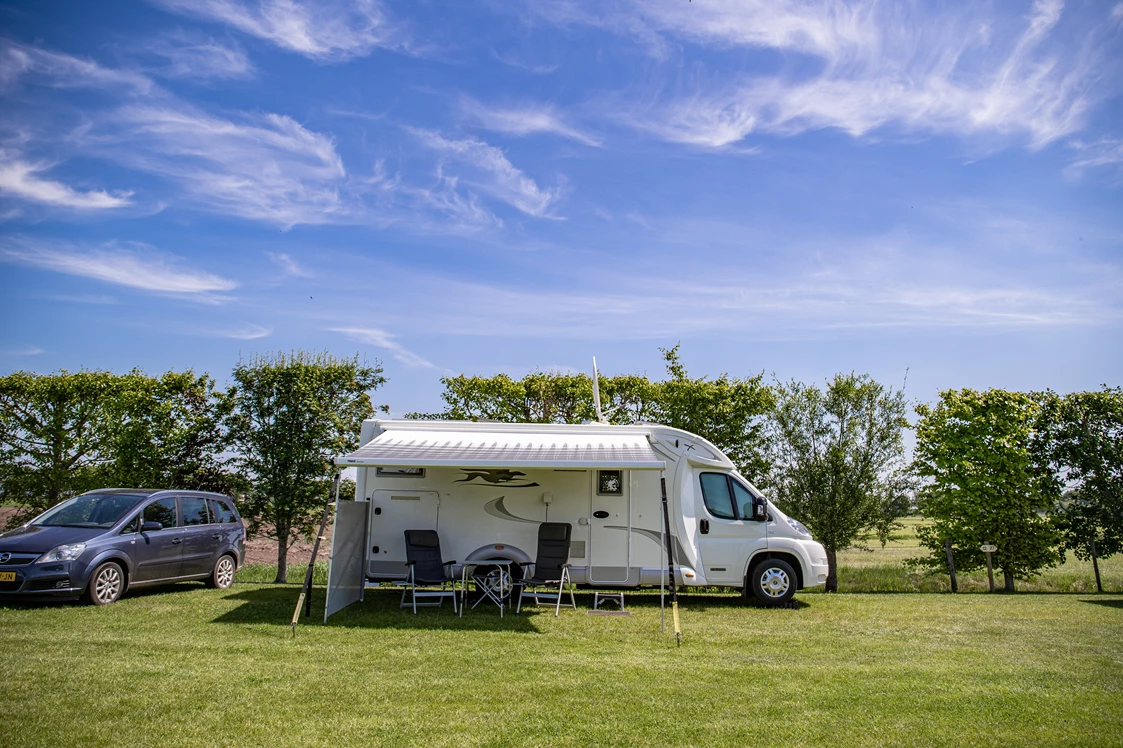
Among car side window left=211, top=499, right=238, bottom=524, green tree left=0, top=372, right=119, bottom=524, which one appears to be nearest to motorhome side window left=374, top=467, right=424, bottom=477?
car side window left=211, top=499, right=238, bottom=524

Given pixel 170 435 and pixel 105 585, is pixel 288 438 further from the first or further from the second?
pixel 105 585

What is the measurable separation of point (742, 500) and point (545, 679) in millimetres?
6036

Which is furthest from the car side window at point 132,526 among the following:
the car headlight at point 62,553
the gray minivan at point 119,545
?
the car headlight at point 62,553

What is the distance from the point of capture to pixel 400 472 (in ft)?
36.7

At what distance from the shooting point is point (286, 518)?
1549 cm

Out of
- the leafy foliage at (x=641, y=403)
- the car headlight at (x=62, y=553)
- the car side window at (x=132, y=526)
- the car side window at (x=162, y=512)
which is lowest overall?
the car headlight at (x=62, y=553)

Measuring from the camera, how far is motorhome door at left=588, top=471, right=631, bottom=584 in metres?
11.1

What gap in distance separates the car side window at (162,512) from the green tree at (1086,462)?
16.7 metres

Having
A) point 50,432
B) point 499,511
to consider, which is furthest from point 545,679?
point 50,432

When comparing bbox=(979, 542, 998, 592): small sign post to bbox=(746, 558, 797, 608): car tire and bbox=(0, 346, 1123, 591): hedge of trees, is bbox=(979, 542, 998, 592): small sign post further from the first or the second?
bbox=(746, 558, 797, 608): car tire

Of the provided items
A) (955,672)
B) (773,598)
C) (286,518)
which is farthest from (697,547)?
(286,518)

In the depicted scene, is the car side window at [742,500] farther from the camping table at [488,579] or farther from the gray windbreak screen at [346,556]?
the gray windbreak screen at [346,556]

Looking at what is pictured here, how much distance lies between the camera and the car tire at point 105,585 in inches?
380

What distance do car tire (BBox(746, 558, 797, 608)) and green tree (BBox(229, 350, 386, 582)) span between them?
343 inches
